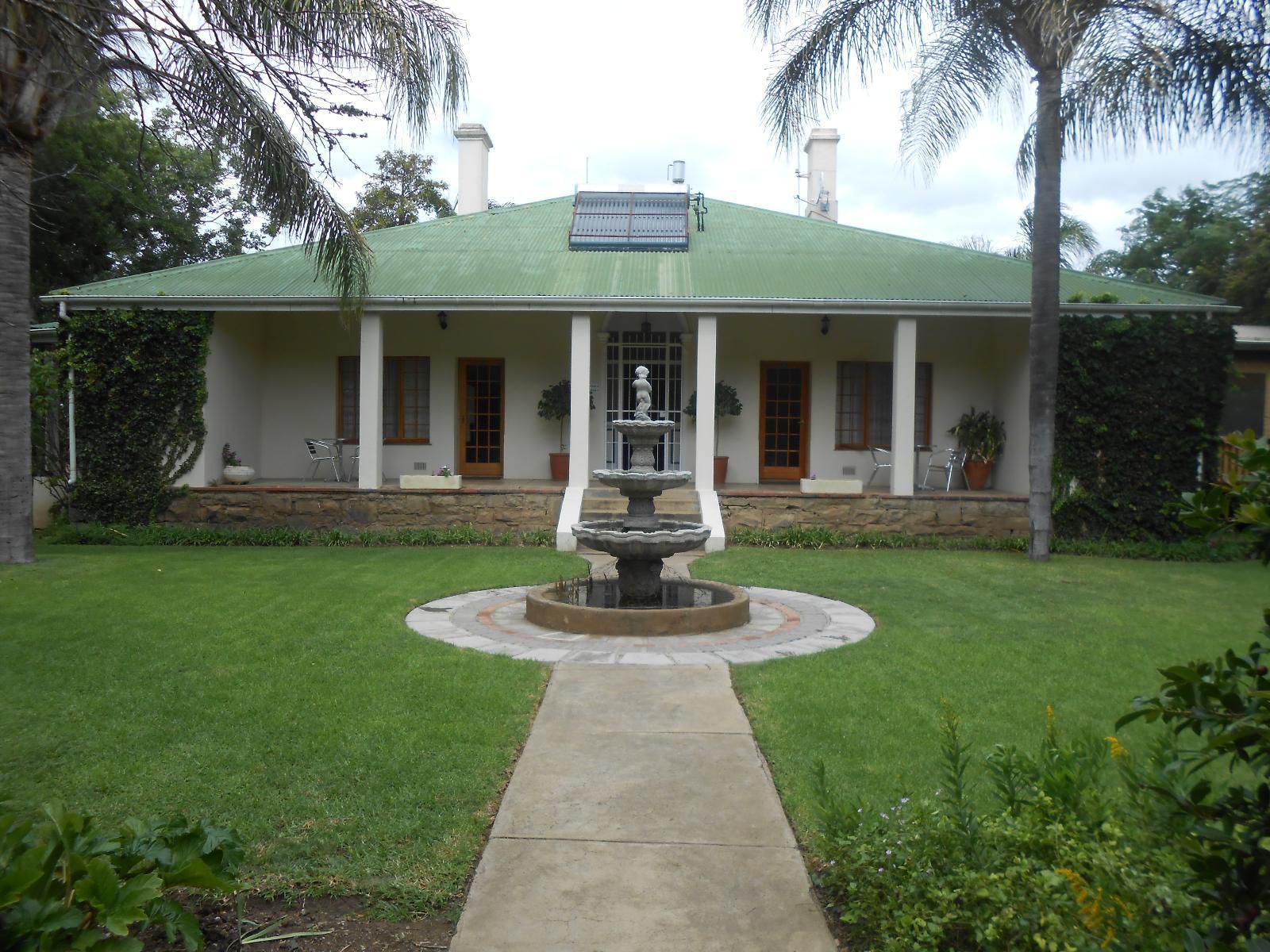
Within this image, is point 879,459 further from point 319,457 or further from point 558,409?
point 319,457

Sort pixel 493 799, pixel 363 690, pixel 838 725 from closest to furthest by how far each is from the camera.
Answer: pixel 493 799 → pixel 838 725 → pixel 363 690

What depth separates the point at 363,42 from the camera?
22.4ft

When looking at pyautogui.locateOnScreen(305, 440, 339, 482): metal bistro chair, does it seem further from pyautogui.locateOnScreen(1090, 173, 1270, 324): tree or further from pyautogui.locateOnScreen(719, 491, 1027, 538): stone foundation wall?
pyautogui.locateOnScreen(1090, 173, 1270, 324): tree

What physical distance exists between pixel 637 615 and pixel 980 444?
31.0 feet

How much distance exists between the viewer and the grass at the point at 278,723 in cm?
351

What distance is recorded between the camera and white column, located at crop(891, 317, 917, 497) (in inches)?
523

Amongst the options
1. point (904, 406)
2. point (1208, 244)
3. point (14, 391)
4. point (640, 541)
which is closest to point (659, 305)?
point (904, 406)

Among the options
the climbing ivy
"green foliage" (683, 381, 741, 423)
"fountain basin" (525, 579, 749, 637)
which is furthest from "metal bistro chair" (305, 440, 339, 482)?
"fountain basin" (525, 579, 749, 637)

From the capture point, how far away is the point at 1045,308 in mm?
11492

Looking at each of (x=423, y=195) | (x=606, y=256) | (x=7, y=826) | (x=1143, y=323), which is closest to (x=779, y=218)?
(x=606, y=256)

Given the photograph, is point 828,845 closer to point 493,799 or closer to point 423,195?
point 493,799

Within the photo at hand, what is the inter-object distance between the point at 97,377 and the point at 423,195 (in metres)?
16.3

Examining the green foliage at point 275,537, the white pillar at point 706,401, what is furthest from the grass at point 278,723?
the white pillar at point 706,401

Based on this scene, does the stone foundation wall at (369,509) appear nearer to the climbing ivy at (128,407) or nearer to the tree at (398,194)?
the climbing ivy at (128,407)
